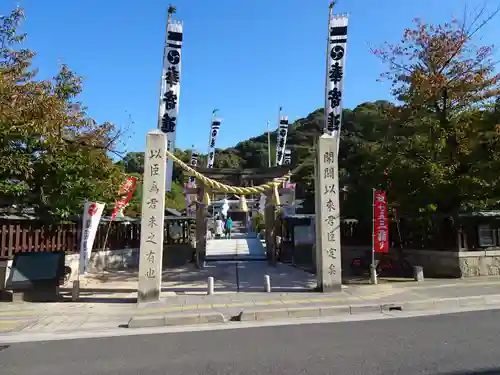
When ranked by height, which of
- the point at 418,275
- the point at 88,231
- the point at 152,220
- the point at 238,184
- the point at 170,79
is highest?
the point at 170,79

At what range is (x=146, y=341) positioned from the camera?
23.9ft

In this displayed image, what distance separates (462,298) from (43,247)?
42.7ft

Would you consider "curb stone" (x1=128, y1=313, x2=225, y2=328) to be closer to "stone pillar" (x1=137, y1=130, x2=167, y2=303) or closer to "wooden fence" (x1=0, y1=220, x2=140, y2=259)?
"stone pillar" (x1=137, y1=130, x2=167, y2=303)

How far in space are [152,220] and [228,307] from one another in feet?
10.3

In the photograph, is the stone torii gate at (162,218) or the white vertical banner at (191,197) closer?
the stone torii gate at (162,218)

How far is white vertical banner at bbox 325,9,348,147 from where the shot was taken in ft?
45.6

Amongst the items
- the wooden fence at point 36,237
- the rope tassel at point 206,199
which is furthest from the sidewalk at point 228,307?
the rope tassel at point 206,199

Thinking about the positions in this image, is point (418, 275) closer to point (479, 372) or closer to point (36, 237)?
point (479, 372)

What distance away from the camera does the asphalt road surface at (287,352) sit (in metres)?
5.45

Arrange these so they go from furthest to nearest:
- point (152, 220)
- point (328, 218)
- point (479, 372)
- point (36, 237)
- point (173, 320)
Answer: point (36, 237)
point (328, 218)
point (152, 220)
point (173, 320)
point (479, 372)

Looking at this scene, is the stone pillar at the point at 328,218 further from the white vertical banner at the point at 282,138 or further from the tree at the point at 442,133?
the white vertical banner at the point at 282,138

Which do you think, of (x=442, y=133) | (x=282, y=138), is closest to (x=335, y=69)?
(x=442, y=133)

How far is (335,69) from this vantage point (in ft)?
45.9

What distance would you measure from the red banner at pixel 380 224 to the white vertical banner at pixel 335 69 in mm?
2597
